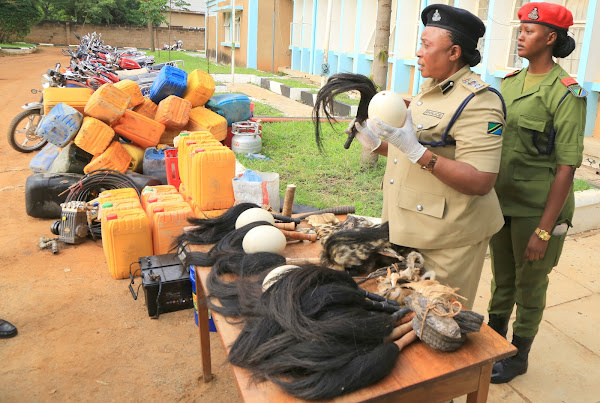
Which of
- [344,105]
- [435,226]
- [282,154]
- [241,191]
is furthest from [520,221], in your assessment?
[344,105]

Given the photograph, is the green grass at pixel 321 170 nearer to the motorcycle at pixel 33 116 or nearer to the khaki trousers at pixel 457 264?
the khaki trousers at pixel 457 264

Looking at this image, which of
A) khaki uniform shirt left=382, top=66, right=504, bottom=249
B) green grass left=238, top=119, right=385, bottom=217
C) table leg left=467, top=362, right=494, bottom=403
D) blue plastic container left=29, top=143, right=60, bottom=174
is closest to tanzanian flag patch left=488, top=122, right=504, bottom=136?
khaki uniform shirt left=382, top=66, right=504, bottom=249

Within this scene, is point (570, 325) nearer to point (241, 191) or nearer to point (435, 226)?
point (435, 226)

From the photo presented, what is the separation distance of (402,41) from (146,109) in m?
7.79

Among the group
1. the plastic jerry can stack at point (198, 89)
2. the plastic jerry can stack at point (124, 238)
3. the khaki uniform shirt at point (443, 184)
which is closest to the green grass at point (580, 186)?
the khaki uniform shirt at point (443, 184)

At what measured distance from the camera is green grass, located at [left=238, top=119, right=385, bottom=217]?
546cm

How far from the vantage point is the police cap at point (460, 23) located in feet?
6.05

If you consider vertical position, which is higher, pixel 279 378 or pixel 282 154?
pixel 279 378

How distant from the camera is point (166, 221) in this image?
13.6 ft

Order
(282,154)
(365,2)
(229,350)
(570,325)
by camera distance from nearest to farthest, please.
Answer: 1. (229,350)
2. (570,325)
3. (282,154)
4. (365,2)

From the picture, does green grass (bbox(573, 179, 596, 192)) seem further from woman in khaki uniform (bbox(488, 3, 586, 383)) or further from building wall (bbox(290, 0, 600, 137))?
woman in khaki uniform (bbox(488, 3, 586, 383))

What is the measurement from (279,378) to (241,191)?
8.26 feet

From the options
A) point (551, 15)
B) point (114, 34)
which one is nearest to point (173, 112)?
point (551, 15)

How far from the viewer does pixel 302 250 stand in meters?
2.52
